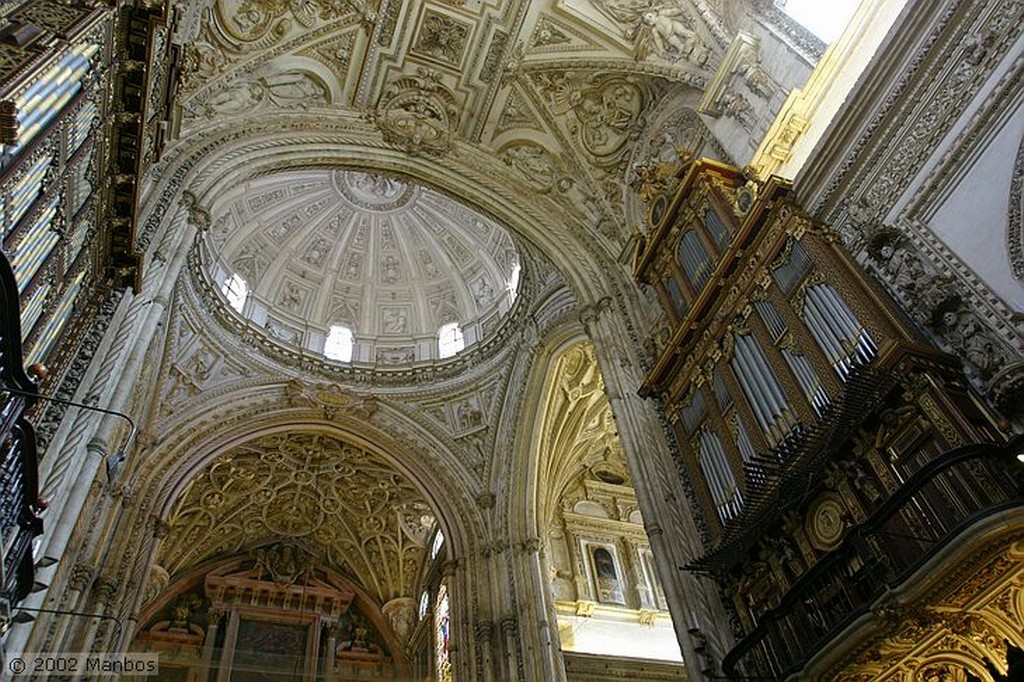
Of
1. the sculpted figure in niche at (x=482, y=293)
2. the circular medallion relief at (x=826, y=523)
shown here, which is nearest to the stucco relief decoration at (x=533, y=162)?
the sculpted figure in niche at (x=482, y=293)

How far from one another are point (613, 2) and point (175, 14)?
26.5ft

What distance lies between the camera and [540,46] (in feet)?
45.8

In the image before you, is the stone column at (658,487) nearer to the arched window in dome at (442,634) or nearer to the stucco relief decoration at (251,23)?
the stucco relief decoration at (251,23)

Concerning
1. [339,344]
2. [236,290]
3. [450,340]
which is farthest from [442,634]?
[236,290]

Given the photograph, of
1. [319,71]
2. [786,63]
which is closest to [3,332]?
[786,63]

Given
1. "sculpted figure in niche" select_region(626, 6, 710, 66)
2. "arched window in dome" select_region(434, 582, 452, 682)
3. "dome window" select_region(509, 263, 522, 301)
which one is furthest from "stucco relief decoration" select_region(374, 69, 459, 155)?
"arched window in dome" select_region(434, 582, 452, 682)

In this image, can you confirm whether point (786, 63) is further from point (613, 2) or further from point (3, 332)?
point (3, 332)

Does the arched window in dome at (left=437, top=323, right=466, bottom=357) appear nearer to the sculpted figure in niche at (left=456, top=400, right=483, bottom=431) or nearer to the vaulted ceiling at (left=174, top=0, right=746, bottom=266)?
the sculpted figure in niche at (left=456, top=400, right=483, bottom=431)

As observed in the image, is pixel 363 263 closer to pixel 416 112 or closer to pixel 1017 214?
pixel 416 112

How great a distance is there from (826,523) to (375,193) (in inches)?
716

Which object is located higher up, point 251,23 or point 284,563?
point 251,23

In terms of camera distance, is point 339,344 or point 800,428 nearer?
point 800,428

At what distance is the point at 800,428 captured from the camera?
279 inches

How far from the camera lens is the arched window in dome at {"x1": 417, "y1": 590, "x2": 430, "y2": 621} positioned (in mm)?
21058
